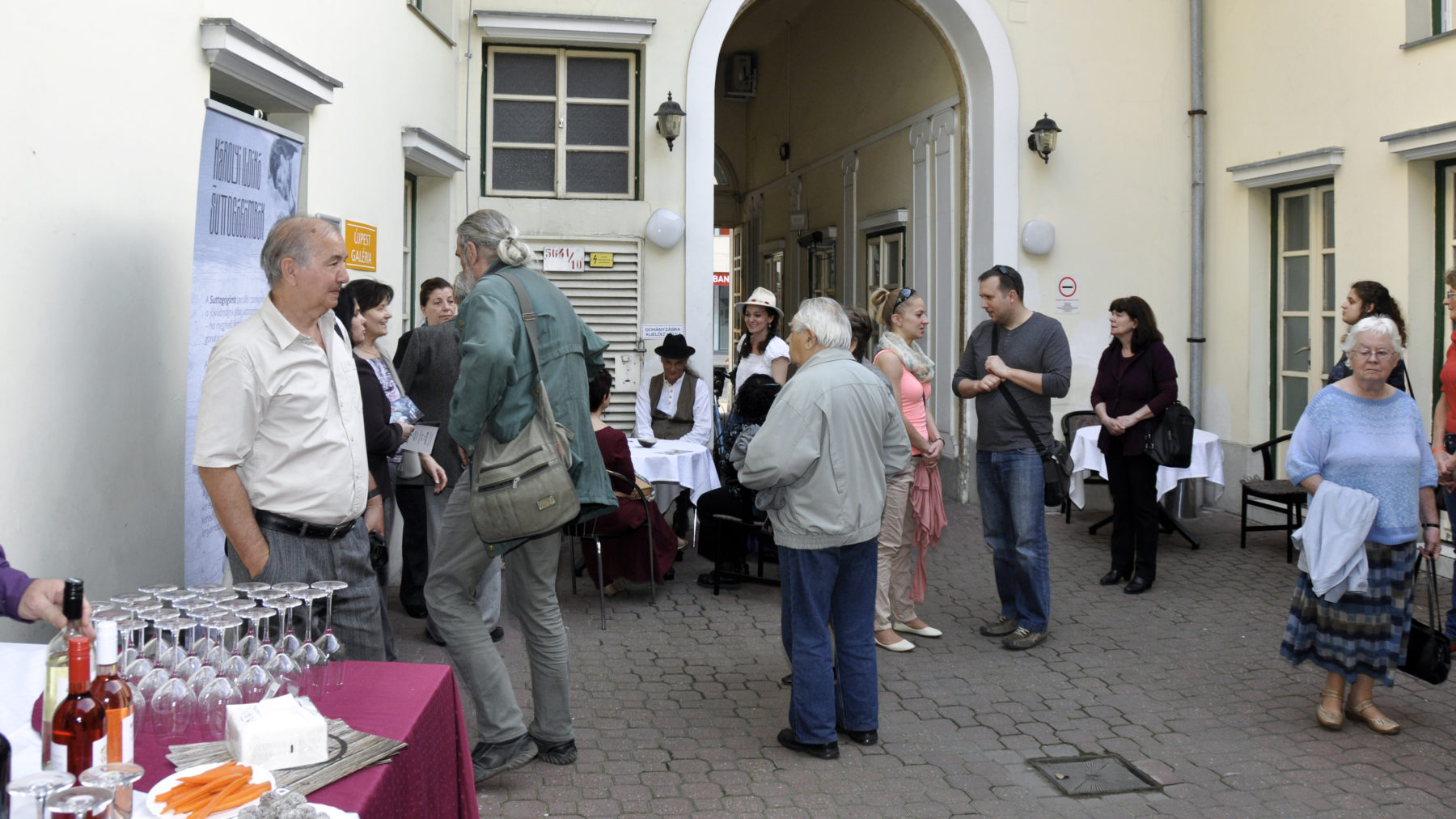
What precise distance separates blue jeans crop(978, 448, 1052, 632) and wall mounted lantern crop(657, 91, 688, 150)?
172 inches

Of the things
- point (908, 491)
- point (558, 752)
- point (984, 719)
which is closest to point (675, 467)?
point (908, 491)

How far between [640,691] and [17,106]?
3318 millimetres

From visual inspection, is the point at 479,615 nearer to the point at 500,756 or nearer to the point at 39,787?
the point at 500,756

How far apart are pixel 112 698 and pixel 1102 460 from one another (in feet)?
25.8

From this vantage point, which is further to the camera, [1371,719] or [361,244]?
[361,244]

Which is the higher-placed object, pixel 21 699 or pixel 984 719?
pixel 21 699

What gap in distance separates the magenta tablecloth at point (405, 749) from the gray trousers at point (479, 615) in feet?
3.57

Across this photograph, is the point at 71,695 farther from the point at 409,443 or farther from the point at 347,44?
the point at 347,44

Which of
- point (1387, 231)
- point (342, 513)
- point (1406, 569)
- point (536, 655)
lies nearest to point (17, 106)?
point (342, 513)

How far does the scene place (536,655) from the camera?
427cm

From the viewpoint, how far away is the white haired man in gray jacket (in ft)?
14.6

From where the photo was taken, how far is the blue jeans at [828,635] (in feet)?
14.8

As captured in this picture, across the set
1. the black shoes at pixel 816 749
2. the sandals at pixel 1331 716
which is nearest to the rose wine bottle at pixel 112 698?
the black shoes at pixel 816 749

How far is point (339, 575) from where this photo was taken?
354cm
